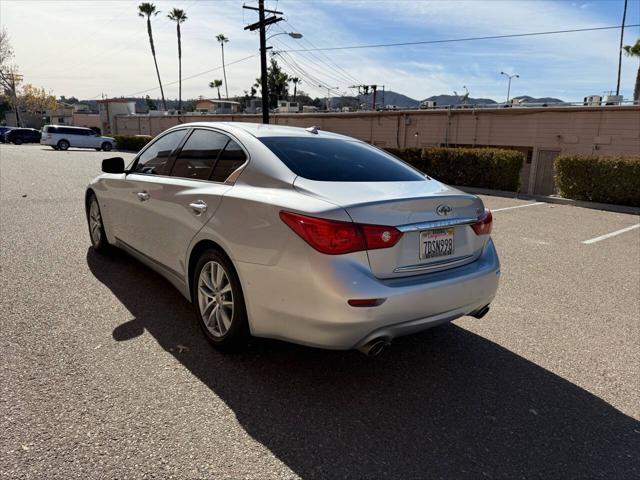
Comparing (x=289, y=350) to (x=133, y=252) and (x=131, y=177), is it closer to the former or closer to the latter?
(x=133, y=252)

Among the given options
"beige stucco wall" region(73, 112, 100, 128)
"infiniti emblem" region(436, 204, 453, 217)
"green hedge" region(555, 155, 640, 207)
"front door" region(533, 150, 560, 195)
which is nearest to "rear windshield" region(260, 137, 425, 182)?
"infiniti emblem" region(436, 204, 453, 217)

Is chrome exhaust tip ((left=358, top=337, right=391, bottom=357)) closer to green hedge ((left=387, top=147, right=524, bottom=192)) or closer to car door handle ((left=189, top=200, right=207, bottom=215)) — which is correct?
car door handle ((left=189, top=200, right=207, bottom=215))

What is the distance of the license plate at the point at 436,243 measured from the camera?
279 cm

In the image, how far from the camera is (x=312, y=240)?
2.51 metres

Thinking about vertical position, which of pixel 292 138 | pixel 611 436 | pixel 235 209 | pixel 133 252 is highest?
pixel 292 138

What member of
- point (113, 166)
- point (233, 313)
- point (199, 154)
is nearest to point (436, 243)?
point (233, 313)

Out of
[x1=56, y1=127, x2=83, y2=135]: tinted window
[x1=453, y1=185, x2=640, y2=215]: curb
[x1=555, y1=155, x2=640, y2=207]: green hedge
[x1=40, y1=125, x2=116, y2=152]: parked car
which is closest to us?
[x1=453, y1=185, x2=640, y2=215]: curb

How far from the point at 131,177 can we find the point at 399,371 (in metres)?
3.03

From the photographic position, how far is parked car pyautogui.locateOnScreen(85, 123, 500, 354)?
2.52 meters

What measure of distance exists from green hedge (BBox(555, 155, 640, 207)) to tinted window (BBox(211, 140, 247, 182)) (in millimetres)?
11447

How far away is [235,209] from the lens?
2.97 meters

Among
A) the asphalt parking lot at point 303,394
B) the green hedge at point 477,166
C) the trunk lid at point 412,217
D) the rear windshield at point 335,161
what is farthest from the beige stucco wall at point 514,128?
the trunk lid at point 412,217

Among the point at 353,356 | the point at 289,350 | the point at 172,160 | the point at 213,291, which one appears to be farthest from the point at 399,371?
the point at 172,160

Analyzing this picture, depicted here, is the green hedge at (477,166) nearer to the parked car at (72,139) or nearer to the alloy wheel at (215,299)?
the alloy wheel at (215,299)
